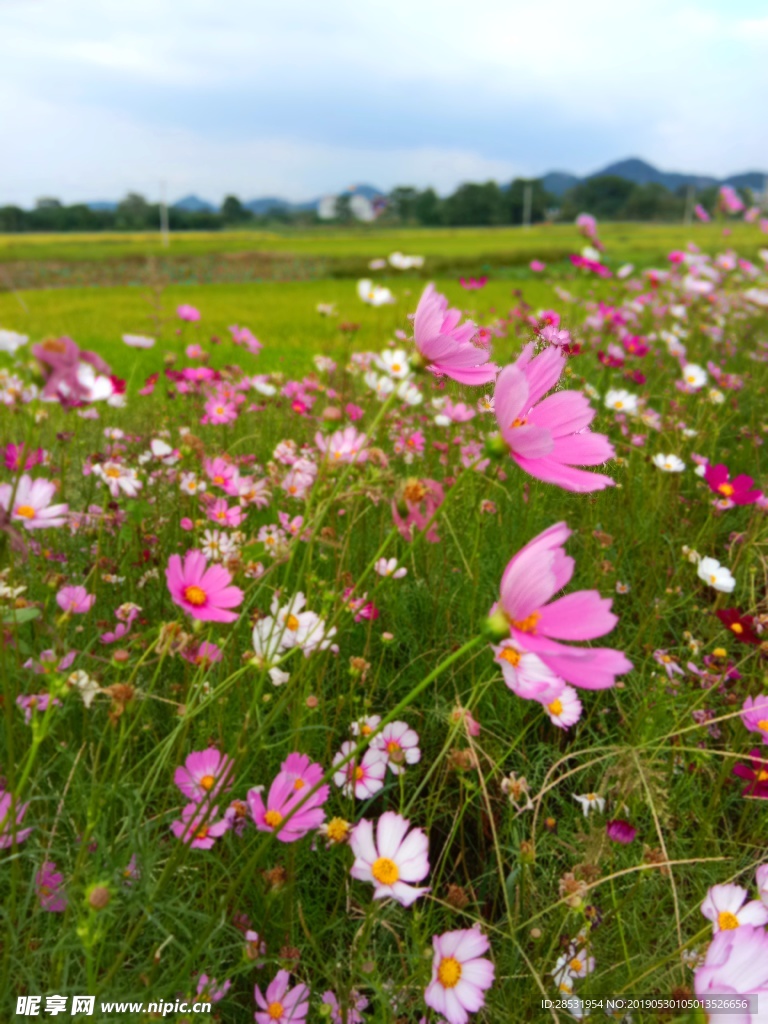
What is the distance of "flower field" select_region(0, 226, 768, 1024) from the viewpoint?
0.54 metres

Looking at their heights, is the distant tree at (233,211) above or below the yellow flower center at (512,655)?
above

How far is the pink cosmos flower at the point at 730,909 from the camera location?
2.15 feet

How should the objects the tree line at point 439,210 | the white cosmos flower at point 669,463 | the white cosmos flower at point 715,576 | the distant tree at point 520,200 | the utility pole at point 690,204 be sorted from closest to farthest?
the white cosmos flower at point 715,576
the white cosmos flower at point 669,463
the utility pole at point 690,204
the tree line at point 439,210
the distant tree at point 520,200

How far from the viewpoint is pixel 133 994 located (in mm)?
570

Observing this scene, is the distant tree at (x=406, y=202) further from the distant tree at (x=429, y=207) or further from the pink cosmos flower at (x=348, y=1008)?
the pink cosmos flower at (x=348, y=1008)

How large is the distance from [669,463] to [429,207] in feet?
146

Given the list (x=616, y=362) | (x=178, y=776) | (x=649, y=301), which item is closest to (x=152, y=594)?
(x=178, y=776)

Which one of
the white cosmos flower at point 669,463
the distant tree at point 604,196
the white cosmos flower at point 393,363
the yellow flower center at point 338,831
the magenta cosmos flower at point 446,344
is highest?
the distant tree at point 604,196

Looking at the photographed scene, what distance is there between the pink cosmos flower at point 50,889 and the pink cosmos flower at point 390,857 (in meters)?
0.26

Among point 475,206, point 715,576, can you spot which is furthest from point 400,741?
point 475,206

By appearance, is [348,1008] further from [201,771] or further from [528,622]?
[528,622]

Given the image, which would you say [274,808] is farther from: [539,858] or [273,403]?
[273,403]

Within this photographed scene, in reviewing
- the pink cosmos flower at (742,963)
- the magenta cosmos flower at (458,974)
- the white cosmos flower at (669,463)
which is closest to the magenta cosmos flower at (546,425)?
the pink cosmos flower at (742,963)

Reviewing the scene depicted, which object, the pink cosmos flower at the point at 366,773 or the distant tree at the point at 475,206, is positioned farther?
the distant tree at the point at 475,206
